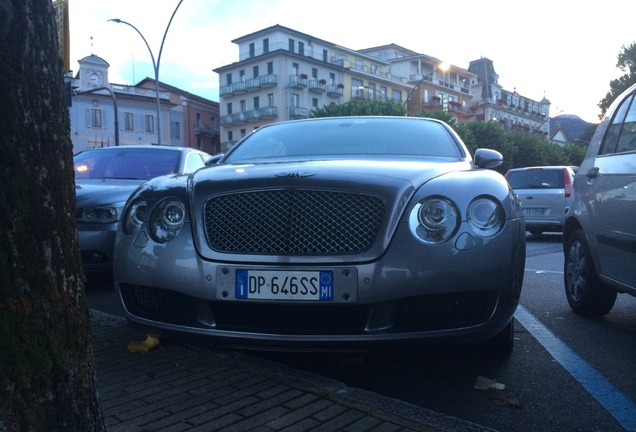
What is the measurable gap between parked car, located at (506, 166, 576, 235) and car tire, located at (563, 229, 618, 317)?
334 inches

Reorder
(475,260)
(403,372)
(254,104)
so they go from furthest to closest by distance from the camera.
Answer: (254,104), (403,372), (475,260)

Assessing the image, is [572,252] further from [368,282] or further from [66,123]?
[66,123]

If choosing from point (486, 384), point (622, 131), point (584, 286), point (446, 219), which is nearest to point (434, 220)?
point (446, 219)

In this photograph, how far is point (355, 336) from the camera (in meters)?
2.80

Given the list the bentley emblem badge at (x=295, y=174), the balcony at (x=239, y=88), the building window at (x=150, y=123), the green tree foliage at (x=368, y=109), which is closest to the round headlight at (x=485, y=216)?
the bentley emblem badge at (x=295, y=174)

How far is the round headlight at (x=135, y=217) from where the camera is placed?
3293 millimetres

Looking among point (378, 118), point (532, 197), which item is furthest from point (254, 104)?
point (378, 118)

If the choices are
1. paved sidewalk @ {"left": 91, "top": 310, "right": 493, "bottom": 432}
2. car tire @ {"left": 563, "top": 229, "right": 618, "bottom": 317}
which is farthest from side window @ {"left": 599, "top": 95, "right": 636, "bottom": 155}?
paved sidewalk @ {"left": 91, "top": 310, "right": 493, "bottom": 432}

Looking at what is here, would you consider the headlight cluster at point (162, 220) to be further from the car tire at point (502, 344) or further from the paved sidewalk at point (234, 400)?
the car tire at point (502, 344)

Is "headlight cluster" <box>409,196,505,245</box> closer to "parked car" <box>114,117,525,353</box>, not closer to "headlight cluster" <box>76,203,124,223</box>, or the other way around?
"parked car" <box>114,117,525,353</box>

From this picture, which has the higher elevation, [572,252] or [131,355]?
[572,252]

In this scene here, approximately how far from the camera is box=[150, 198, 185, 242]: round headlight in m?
3.13

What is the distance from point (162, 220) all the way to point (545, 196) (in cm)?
1157

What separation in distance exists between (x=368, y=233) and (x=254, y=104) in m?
60.7
